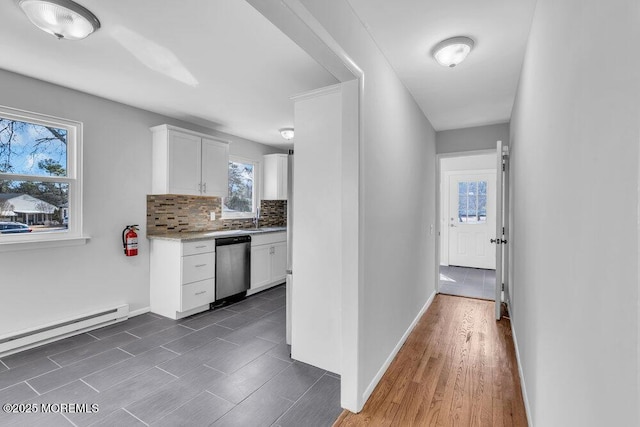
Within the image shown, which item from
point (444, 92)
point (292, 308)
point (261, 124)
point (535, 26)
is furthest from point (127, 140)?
point (535, 26)

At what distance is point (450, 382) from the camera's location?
228 cm

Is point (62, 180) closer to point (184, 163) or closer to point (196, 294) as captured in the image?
point (184, 163)

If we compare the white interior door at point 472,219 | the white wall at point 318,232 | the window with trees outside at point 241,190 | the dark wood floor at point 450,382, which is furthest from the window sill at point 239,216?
the white interior door at point 472,219

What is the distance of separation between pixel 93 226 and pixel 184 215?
1.17m

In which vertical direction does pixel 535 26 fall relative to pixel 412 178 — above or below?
above

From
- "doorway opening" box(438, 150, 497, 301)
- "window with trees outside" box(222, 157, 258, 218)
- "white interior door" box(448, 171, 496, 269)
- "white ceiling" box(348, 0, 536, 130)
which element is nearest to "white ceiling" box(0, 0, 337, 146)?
"white ceiling" box(348, 0, 536, 130)

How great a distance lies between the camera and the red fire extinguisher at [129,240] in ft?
11.6

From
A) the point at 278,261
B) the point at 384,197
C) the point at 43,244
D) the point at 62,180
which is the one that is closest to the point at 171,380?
the point at 43,244

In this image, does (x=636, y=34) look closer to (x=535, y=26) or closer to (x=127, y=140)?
(x=535, y=26)

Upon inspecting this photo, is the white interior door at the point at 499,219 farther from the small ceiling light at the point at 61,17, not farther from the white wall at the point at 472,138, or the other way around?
the small ceiling light at the point at 61,17

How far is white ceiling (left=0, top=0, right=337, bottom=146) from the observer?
6.24ft

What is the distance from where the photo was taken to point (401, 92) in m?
2.82

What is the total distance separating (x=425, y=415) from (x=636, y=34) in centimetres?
210

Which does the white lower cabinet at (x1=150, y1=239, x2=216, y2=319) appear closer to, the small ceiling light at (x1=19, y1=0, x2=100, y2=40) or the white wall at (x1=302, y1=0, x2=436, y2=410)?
the small ceiling light at (x1=19, y1=0, x2=100, y2=40)
